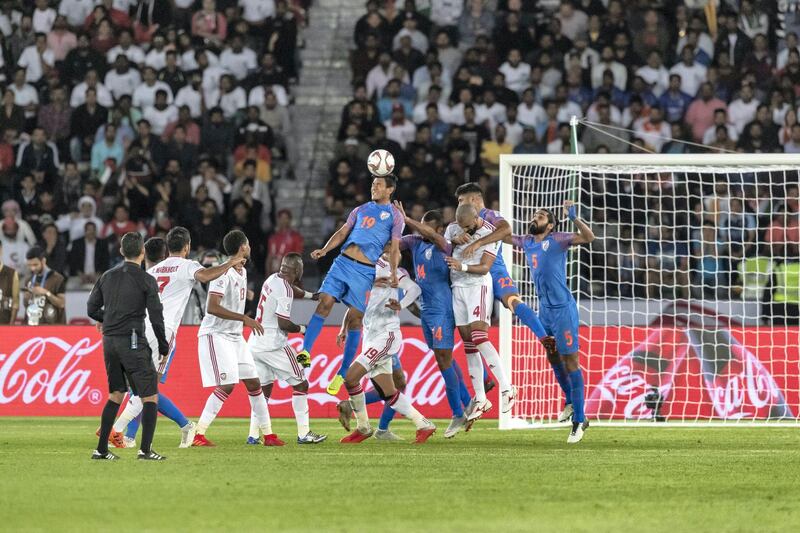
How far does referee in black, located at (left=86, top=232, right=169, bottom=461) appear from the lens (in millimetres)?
10695

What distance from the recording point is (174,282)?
12.6m

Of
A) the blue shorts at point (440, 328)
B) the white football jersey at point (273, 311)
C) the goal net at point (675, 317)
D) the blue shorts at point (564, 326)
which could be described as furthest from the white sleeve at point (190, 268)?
the goal net at point (675, 317)

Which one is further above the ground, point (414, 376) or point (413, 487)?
point (413, 487)

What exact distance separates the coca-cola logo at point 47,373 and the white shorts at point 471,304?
20.7 feet

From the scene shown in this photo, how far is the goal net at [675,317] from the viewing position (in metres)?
16.0

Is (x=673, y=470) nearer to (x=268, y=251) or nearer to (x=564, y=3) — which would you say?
(x=268, y=251)

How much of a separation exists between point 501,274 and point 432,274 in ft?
2.81

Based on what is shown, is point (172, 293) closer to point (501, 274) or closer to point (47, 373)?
point (501, 274)

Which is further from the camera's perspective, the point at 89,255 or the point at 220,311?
the point at 89,255

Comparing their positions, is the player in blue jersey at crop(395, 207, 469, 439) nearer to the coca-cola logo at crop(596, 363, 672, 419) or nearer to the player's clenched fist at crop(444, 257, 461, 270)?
the player's clenched fist at crop(444, 257, 461, 270)

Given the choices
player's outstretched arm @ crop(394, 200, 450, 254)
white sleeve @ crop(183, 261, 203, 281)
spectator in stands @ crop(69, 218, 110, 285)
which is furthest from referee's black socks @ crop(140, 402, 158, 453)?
spectator in stands @ crop(69, 218, 110, 285)

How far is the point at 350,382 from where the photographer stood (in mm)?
12977

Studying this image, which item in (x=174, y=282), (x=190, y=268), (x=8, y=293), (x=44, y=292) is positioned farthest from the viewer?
(x=8, y=293)

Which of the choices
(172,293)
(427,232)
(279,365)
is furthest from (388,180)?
(172,293)
